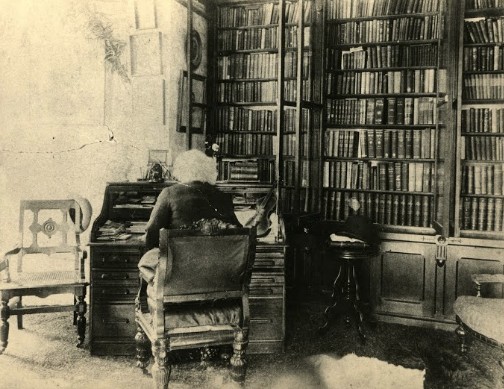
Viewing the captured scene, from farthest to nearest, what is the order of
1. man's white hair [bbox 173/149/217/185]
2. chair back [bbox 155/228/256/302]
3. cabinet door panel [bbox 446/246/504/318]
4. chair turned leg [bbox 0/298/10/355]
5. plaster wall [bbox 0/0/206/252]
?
cabinet door panel [bbox 446/246/504/318]
plaster wall [bbox 0/0/206/252]
chair turned leg [bbox 0/298/10/355]
man's white hair [bbox 173/149/217/185]
chair back [bbox 155/228/256/302]

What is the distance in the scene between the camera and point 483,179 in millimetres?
4250

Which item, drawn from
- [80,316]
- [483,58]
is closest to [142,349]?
[80,316]

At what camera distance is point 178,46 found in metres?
4.43

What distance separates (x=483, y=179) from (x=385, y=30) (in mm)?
1522

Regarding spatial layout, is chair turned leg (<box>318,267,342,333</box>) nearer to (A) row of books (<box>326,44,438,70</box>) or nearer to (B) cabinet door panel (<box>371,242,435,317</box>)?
(B) cabinet door panel (<box>371,242,435,317</box>)

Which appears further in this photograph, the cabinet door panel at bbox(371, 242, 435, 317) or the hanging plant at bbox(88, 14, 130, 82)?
the cabinet door panel at bbox(371, 242, 435, 317)

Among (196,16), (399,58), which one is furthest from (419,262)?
(196,16)

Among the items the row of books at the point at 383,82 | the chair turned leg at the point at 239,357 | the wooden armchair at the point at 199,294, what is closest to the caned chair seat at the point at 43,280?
the wooden armchair at the point at 199,294

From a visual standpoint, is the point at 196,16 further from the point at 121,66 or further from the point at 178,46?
the point at 121,66

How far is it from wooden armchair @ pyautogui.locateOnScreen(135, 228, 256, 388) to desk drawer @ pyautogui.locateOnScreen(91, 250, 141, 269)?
2.10 feet

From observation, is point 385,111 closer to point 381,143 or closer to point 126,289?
point 381,143

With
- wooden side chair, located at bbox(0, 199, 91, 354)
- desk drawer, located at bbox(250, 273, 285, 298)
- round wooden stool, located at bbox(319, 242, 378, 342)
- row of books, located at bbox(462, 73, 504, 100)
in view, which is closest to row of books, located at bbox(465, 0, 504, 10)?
row of books, located at bbox(462, 73, 504, 100)

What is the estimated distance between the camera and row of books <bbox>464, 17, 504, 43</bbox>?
4.18 m

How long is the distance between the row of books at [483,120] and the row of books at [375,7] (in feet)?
3.09
